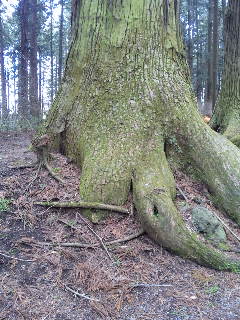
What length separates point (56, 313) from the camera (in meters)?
2.83

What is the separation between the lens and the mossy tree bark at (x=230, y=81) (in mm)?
6840

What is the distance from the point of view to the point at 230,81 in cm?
716

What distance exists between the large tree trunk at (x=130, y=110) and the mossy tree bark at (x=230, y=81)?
6.64 feet

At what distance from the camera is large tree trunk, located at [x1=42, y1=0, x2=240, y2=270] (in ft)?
14.3

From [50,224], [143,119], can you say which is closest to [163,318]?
[50,224]

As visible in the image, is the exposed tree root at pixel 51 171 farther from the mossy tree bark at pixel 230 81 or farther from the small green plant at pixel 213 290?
the mossy tree bark at pixel 230 81

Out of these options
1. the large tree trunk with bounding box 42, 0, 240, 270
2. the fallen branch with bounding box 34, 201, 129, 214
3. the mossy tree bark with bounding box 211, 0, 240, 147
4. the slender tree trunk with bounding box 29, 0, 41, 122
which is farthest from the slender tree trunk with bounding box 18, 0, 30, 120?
the fallen branch with bounding box 34, 201, 129, 214

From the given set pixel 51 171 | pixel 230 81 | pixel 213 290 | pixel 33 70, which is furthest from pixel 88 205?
pixel 33 70

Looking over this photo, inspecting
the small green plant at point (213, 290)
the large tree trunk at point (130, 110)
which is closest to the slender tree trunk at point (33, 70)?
the large tree trunk at point (130, 110)

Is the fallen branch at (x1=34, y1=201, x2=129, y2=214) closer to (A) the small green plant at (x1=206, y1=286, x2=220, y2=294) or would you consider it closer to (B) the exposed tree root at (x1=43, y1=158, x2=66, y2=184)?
(B) the exposed tree root at (x1=43, y1=158, x2=66, y2=184)

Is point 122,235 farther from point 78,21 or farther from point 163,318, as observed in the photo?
point 78,21

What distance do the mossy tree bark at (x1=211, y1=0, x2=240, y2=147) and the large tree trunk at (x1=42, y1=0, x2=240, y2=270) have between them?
6.64 feet

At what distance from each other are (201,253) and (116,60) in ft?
9.18

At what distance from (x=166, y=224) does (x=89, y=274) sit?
3.35 feet
